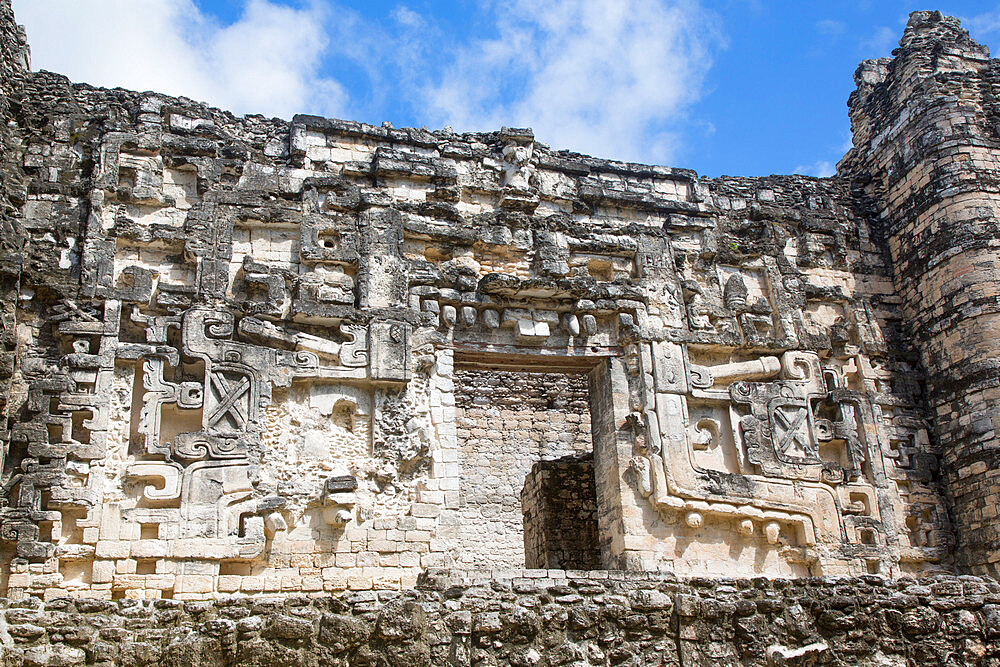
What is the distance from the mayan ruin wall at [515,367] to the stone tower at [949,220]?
4 cm

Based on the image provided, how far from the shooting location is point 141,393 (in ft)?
26.3

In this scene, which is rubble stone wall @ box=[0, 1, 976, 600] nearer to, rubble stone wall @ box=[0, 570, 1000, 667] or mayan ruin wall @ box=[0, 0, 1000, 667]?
mayan ruin wall @ box=[0, 0, 1000, 667]

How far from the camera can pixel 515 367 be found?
991 centimetres

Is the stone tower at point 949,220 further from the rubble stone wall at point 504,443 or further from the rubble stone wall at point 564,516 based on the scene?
the rubble stone wall at point 504,443

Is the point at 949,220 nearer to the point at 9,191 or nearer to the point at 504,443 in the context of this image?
the point at 504,443

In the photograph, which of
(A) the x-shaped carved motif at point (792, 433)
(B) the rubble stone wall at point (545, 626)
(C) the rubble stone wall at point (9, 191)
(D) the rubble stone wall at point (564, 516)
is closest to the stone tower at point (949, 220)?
(A) the x-shaped carved motif at point (792, 433)

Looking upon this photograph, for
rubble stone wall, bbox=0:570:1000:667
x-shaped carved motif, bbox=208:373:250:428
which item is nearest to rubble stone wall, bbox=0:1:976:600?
x-shaped carved motif, bbox=208:373:250:428

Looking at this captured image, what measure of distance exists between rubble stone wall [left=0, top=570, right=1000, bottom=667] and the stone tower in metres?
3.63

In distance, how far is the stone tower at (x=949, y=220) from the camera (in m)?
9.79

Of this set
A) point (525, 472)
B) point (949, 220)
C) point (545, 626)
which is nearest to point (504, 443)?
point (525, 472)

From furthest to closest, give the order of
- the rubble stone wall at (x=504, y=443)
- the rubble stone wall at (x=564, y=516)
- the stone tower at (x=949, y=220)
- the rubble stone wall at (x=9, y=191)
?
the rubble stone wall at (x=504, y=443) → the rubble stone wall at (x=564, y=516) → the stone tower at (x=949, y=220) → the rubble stone wall at (x=9, y=191)

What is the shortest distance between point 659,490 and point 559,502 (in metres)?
2.37

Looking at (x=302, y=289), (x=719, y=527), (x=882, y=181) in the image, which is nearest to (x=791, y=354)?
(x=719, y=527)

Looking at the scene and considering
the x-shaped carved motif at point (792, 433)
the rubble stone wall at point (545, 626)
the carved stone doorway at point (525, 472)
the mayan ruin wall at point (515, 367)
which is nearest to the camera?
the rubble stone wall at point (545, 626)
